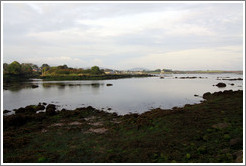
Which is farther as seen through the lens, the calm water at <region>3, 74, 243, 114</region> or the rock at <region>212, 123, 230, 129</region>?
the calm water at <region>3, 74, 243, 114</region>

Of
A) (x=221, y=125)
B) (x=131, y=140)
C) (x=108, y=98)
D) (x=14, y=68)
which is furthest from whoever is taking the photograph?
(x=14, y=68)

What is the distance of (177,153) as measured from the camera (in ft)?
33.0

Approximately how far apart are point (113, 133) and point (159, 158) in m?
6.03

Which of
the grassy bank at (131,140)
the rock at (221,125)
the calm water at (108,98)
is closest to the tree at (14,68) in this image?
the calm water at (108,98)

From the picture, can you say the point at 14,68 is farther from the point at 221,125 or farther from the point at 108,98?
the point at 221,125

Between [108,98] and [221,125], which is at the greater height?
[221,125]

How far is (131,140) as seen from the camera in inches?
503

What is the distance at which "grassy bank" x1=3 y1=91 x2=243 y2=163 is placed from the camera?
989 cm

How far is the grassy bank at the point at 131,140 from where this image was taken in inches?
389

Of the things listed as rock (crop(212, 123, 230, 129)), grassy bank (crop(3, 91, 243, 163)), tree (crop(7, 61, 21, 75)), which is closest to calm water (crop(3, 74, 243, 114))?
grassy bank (crop(3, 91, 243, 163))

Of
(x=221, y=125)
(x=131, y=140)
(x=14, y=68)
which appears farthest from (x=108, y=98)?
(x=14, y=68)

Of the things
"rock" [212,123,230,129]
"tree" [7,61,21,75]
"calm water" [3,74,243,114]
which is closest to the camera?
"rock" [212,123,230,129]

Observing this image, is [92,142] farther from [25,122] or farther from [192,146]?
[25,122]

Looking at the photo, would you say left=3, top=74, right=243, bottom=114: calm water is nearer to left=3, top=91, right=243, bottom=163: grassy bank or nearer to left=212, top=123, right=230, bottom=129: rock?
left=3, top=91, right=243, bottom=163: grassy bank
